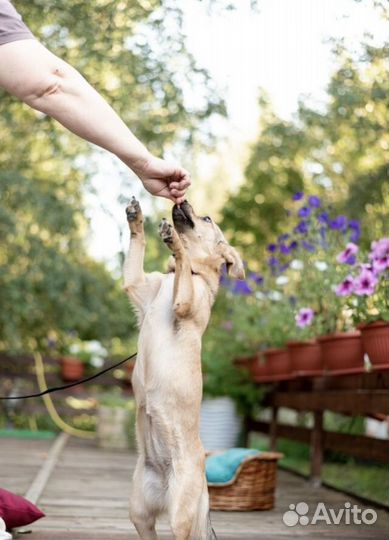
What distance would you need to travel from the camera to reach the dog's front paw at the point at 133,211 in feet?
12.5

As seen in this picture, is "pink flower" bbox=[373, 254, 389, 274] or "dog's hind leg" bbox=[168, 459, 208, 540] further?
"pink flower" bbox=[373, 254, 389, 274]

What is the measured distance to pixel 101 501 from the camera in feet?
18.3

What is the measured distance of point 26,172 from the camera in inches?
445

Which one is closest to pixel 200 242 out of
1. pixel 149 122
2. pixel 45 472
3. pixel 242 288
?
pixel 45 472

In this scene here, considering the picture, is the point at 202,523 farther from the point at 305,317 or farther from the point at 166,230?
the point at 305,317

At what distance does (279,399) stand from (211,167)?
45.5ft

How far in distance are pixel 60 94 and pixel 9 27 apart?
256 mm

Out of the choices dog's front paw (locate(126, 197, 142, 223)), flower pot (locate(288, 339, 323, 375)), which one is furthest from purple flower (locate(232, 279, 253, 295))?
dog's front paw (locate(126, 197, 142, 223))

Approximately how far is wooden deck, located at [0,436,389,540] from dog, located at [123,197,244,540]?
32.0 inches

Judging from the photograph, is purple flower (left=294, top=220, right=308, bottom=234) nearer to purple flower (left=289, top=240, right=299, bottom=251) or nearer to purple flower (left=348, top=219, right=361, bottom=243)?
purple flower (left=289, top=240, right=299, bottom=251)

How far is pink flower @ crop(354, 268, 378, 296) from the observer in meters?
5.42

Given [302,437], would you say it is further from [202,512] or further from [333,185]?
[333,185]

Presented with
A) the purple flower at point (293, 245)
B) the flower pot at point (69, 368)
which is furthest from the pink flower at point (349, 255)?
the flower pot at point (69, 368)

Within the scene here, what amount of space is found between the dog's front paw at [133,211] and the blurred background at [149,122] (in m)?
3.15
